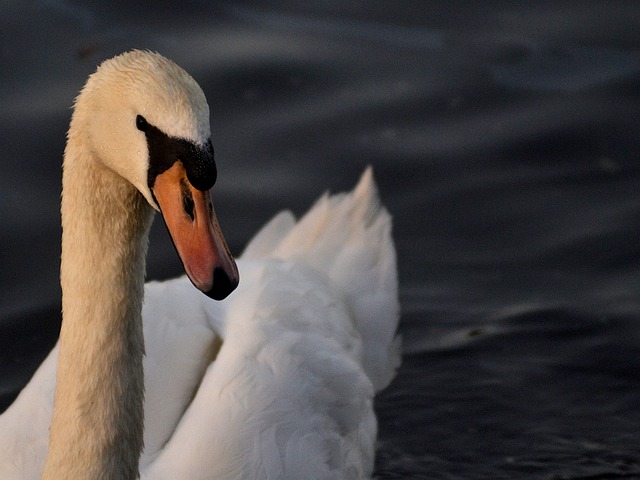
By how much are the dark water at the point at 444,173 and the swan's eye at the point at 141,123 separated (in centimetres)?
312

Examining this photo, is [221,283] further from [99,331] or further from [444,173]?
[444,173]

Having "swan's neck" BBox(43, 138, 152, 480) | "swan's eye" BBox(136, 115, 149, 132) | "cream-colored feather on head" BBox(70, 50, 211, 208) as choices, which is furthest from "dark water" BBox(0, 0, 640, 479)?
"swan's eye" BBox(136, 115, 149, 132)

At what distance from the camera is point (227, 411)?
5.35 m

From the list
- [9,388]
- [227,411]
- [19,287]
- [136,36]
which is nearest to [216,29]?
[136,36]

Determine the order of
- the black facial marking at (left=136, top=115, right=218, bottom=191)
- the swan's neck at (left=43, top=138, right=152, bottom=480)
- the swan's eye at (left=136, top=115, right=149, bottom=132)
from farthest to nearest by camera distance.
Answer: the swan's neck at (left=43, top=138, right=152, bottom=480) → the swan's eye at (left=136, top=115, right=149, bottom=132) → the black facial marking at (left=136, top=115, right=218, bottom=191)

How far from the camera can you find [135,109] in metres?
3.87

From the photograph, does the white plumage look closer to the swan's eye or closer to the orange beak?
the orange beak

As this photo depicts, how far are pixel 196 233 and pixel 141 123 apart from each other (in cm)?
35

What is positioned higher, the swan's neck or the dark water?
the swan's neck

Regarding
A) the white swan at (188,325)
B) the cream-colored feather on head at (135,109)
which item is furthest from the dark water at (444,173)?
the cream-colored feather on head at (135,109)

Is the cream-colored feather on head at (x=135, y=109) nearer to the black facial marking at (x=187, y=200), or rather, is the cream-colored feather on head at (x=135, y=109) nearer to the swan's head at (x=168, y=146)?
the swan's head at (x=168, y=146)

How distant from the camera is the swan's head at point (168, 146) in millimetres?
3723

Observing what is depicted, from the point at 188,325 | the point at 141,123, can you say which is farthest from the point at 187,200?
the point at 188,325

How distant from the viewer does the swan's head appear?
372 centimetres
